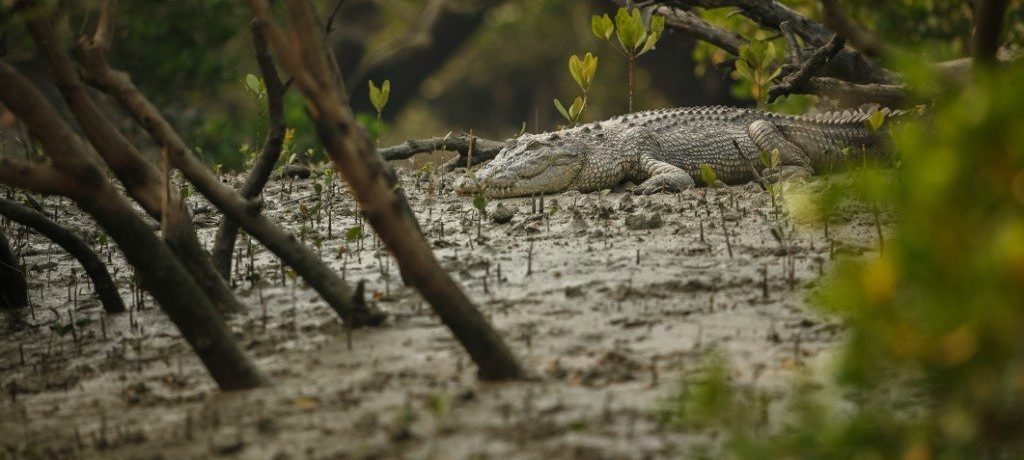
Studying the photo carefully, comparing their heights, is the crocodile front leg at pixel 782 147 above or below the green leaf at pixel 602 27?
below

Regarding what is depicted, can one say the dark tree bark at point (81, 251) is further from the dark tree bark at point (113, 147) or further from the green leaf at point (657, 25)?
the green leaf at point (657, 25)

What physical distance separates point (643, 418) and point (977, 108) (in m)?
1.55

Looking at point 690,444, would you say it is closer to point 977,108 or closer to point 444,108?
point 977,108

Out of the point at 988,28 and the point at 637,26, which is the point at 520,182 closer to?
the point at 637,26

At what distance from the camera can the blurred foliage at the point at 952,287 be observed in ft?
7.18

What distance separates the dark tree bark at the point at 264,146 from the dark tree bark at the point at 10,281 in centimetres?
111

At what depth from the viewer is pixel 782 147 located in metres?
9.34

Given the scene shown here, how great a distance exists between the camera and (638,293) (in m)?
5.07

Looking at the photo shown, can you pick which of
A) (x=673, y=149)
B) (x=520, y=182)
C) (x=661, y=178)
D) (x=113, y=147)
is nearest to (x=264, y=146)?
(x=113, y=147)

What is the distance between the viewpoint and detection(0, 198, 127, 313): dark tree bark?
5652mm

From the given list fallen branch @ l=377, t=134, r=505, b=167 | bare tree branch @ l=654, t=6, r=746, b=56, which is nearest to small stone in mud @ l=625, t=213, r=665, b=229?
fallen branch @ l=377, t=134, r=505, b=167

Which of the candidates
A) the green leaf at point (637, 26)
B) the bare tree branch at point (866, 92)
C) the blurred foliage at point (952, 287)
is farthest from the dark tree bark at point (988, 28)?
the green leaf at point (637, 26)

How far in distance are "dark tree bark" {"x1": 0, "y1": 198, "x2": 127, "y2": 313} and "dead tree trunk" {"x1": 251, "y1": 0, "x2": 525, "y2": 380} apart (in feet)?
7.06

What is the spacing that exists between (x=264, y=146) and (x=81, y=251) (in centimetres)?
108
